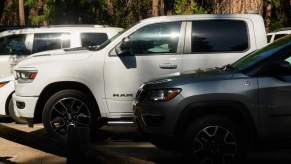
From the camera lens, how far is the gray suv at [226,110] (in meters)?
6.52

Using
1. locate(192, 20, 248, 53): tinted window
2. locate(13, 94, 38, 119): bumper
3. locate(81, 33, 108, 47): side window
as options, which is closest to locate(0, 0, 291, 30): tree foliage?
locate(81, 33, 108, 47): side window

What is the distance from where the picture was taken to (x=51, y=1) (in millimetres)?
21750

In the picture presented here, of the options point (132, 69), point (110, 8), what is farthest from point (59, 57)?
point (110, 8)

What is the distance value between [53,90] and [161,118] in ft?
9.48

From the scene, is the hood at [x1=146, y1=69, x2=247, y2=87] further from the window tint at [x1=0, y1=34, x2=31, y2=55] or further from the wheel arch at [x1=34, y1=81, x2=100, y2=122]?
the window tint at [x1=0, y1=34, x2=31, y2=55]

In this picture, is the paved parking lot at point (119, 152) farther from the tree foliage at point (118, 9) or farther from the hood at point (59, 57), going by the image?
the tree foliage at point (118, 9)

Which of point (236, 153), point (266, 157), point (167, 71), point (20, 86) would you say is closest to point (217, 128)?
point (236, 153)

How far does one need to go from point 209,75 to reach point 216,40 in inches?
92.7

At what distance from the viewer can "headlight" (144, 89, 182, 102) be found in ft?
22.1

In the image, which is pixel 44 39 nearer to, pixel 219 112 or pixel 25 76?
pixel 25 76

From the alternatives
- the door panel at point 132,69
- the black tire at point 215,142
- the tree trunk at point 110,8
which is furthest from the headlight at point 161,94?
the tree trunk at point 110,8

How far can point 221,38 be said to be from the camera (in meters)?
9.05

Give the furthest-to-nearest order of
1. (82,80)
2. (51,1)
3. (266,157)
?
(51,1), (82,80), (266,157)

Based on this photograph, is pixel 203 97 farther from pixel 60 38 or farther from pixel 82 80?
pixel 60 38
